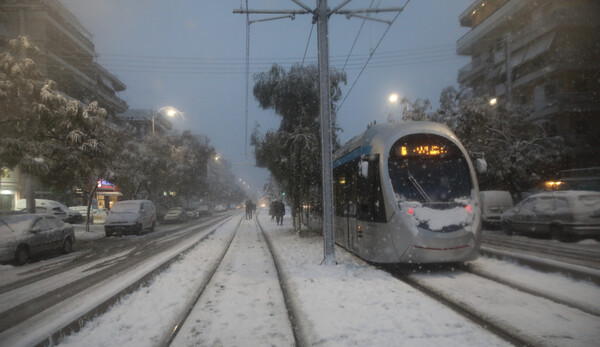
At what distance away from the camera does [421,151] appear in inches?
322

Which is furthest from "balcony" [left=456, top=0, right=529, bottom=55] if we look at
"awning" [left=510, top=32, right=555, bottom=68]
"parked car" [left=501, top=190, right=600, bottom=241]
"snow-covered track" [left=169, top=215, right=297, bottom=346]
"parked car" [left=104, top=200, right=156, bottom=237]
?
"snow-covered track" [left=169, top=215, right=297, bottom=346]

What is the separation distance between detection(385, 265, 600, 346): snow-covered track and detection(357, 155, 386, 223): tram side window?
1.33 metres

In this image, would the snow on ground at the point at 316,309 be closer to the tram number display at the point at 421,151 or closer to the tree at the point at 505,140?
the tram number display at the point at 421,151

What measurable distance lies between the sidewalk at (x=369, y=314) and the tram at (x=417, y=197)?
815 millimetres

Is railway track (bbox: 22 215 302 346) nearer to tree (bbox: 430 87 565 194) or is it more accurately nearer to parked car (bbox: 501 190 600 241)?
parked car (bbox: 501 190 600 241)

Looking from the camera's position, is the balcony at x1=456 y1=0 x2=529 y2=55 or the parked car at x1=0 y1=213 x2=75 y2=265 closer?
the parked car at x1=0 y1=213 x2=75 y2=265

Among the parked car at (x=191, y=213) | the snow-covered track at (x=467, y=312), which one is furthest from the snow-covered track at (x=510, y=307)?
the parked car at (x=191, y=213)

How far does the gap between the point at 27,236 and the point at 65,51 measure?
3294 cm

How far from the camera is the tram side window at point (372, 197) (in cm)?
800

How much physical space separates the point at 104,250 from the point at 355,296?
12.1 metres

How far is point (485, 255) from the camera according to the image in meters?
10.2

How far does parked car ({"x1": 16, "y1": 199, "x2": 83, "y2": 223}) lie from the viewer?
27.1 metres

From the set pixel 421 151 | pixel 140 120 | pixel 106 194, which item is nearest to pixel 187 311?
pixel 421 151

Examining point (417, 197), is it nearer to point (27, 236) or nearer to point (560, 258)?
point (560, 258)
